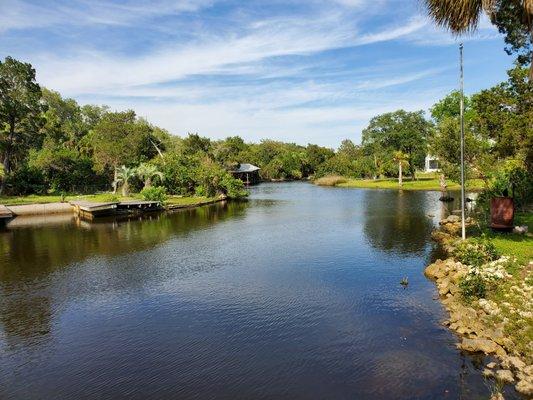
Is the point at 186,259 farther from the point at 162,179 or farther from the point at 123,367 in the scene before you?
the point at 162,179

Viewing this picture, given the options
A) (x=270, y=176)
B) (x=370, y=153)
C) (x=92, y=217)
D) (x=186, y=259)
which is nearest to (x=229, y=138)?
(x=270, y=176)

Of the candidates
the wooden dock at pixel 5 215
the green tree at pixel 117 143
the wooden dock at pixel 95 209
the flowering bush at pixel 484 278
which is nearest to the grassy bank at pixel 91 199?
the wooden dock at pixel 95 209

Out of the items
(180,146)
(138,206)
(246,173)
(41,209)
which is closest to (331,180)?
(246,173)

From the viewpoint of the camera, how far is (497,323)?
15.9 metres

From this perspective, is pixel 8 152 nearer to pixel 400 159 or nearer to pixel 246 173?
pixel 246 173

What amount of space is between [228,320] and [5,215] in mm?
41137

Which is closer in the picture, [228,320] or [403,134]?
[228,320]

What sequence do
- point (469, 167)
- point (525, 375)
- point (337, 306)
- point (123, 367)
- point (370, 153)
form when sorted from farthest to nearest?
point (370, 153) → point (469, 167) → point (337, 306) → point (123, 367) → point (525, 375)

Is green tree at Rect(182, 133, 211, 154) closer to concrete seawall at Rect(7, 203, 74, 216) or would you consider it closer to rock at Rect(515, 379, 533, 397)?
concrete seawall at Rect(7, 203, 74, 216)

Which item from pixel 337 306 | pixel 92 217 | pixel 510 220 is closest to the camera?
pixel 337 306

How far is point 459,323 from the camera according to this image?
658 inches

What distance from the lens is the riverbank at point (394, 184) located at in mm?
72250

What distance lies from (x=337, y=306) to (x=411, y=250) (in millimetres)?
12191

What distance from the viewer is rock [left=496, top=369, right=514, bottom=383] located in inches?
506
